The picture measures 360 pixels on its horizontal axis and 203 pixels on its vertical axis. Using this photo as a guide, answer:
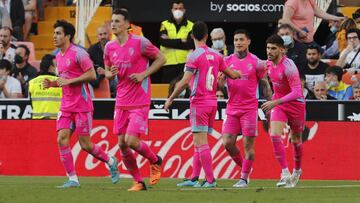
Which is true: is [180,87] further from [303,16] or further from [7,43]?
[7,43]

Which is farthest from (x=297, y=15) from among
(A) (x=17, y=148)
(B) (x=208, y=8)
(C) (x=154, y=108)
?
(A) (x=17, y=148)

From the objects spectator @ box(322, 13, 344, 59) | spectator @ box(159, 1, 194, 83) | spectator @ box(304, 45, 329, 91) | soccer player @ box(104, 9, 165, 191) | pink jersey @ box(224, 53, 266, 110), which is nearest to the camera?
soccer player @ box(104, 9, 165, 191)

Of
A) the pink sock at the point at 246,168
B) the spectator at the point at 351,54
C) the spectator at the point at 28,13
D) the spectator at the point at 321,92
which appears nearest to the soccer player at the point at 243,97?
the pink sock at the point at 246,168

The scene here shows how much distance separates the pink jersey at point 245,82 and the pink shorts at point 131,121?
2.12 metres

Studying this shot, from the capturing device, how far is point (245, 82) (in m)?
19.0

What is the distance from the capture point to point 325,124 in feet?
73.1

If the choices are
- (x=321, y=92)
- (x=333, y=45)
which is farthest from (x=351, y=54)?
(x=321, y=92)

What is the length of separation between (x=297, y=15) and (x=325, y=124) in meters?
3.39

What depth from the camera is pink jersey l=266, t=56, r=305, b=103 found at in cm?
1812

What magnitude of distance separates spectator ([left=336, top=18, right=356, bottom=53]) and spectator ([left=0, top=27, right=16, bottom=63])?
6.55 metres

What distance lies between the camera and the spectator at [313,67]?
23.9 metres

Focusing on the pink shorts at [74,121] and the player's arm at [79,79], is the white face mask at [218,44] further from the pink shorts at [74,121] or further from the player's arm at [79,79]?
the player's arm at [79,79]


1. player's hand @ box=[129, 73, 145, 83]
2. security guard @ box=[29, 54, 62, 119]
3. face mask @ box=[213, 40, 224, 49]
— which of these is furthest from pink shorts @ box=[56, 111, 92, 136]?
face mask @ box=[213, 40, 224, 49]

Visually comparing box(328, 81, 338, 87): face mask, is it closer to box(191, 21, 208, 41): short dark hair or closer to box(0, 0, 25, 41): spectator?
box(191, 21, 208, 41): short dark hair
